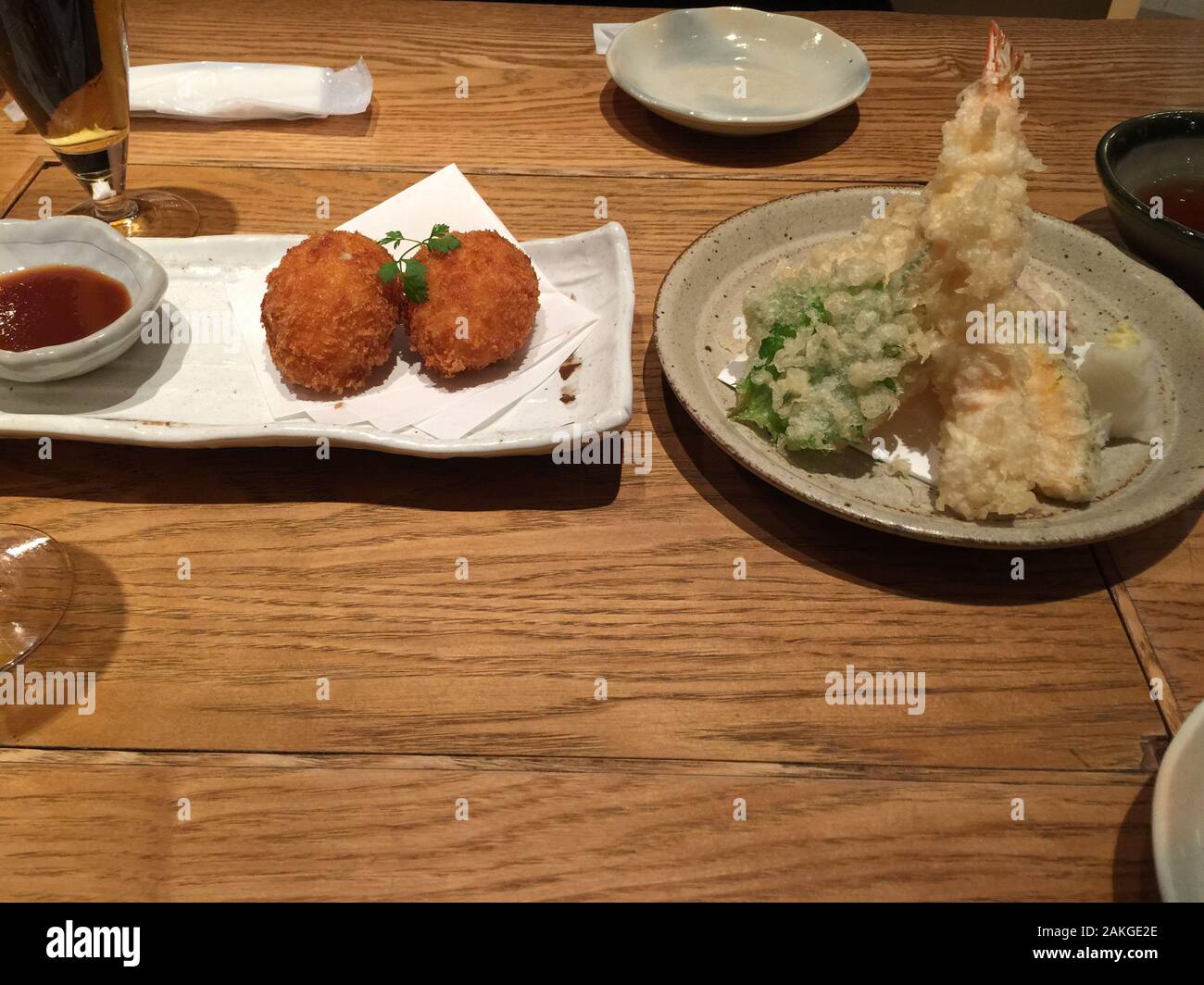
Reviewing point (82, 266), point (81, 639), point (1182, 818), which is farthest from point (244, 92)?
point (1182, 818)

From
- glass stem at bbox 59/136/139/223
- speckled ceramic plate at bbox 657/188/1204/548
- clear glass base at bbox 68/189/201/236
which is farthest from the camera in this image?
clear glass base at bbox 68/189/201/236

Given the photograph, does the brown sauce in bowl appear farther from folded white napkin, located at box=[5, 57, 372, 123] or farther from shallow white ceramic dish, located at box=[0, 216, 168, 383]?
shallow white ceramic dish, located at box=[0, 216, 168, 383]

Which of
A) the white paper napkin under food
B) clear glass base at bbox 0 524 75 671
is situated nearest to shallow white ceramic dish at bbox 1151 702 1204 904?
the white paper napkin under food

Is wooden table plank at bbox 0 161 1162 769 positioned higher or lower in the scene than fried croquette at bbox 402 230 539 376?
lower

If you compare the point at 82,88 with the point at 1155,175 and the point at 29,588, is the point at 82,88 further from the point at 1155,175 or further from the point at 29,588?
the point at 1155,175

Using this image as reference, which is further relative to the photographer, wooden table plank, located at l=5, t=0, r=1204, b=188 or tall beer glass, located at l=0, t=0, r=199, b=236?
wooden table plank, located at l=5, t=0, r=1204, b=188

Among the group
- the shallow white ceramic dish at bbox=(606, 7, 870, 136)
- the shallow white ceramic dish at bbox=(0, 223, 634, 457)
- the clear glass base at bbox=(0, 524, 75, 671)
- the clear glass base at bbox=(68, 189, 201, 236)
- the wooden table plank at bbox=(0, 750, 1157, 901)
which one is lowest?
the wooden table plank at bbox=(0, 750, 1157, 901)
